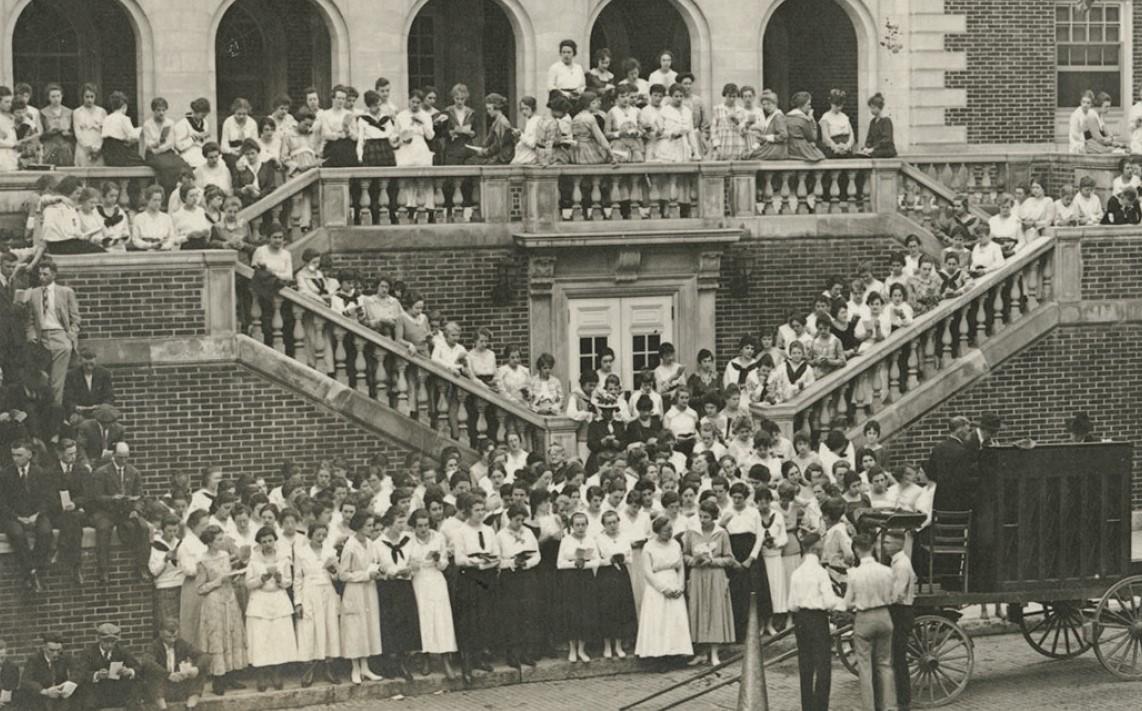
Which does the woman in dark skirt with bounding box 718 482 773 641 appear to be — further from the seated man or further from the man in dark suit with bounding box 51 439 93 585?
the man in dark suit with bounding box 51 439 93 585

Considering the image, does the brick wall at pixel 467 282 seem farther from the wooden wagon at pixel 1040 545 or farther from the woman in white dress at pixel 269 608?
the wooden wagon at pixel 1040 545

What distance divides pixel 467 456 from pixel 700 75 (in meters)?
9.51

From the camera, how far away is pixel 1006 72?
107ft

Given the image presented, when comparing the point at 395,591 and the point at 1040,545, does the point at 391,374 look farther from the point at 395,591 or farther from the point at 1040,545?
the point at 1040,545

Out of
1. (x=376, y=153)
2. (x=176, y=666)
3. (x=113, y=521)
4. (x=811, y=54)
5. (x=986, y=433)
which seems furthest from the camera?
(x=811, y=54)

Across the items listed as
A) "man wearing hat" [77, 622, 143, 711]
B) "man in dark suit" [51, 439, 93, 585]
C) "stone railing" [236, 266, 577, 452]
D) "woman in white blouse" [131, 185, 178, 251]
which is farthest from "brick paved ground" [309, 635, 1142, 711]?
"woman in white blouse" [131, 185, 178, 251]

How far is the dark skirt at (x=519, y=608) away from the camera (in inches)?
805

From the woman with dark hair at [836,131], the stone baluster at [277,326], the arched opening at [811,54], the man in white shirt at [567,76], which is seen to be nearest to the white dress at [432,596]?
the stone baluster at [277,326]

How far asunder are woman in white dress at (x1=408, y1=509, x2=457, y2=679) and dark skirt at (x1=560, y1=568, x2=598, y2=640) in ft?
4.02

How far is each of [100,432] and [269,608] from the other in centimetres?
286

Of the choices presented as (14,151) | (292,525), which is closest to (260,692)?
(292,525)

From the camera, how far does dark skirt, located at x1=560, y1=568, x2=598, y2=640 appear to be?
67.9ft

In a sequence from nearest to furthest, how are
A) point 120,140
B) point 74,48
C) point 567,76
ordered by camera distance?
point 120,140, point 567,76, point 74,48

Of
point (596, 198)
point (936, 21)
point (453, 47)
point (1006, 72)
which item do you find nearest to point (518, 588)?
point (596, 198)
